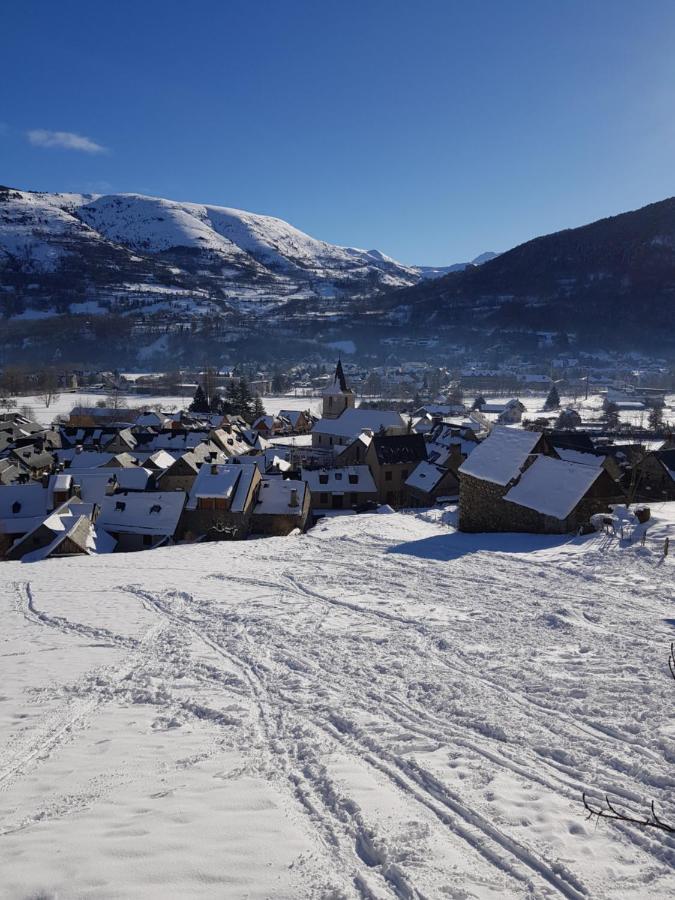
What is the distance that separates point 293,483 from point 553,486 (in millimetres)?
17098

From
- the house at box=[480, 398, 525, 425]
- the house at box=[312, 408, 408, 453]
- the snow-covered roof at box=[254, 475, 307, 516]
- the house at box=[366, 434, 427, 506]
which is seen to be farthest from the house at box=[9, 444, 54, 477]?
the house at box=[480, 398, 525, 425]

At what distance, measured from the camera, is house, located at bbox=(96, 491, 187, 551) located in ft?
99.5

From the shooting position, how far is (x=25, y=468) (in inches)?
1847

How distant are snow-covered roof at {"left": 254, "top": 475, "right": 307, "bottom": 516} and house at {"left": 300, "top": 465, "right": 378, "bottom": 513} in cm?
626

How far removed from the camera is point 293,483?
34.3m

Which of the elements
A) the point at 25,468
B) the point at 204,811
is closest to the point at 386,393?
the point at 25,468

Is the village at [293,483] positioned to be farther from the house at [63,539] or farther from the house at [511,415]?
the house at [511,415]

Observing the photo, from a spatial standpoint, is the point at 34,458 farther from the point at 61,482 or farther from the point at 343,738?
the point at 343,738

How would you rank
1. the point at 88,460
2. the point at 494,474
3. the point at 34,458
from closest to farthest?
the point at 494,474
the point at 88,460
the point at 34,458

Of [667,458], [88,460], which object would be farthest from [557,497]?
[88,460]

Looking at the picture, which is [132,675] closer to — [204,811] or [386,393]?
[204,811]

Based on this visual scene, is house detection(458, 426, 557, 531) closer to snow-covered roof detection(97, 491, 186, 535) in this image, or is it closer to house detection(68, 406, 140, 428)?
snow-covered roof detection(97, 491, 186, 535)

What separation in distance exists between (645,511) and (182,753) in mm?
17987

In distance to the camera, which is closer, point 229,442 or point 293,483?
point 293,483
